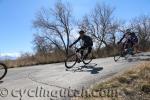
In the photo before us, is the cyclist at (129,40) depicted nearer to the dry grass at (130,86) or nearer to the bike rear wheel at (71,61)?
the bike rear wheel at (71,61)

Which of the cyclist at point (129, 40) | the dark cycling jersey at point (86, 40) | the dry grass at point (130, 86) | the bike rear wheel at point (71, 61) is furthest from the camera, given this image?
the cyclist at point (129, 40)

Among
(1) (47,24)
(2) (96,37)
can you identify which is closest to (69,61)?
(1) (47,24)

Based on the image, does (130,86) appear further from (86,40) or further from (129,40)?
(129,40)

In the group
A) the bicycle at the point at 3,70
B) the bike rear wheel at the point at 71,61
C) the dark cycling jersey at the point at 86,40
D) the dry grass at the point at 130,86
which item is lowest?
the dry grass at the point at 130,86

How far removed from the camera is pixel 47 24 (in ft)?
177

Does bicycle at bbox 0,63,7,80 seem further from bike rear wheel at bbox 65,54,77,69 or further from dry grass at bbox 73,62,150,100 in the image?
dry grass at bbox 73,62,150,100

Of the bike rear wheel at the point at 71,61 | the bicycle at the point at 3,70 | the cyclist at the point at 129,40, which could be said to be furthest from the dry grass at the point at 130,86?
the cyclist at the point at 129,40

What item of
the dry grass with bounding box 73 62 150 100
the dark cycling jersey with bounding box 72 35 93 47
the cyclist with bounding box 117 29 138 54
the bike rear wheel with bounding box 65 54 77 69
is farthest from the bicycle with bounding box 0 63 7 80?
the cyclist with bounding box 117 29 138 54

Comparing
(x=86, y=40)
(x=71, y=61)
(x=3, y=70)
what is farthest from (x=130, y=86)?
(x=71, y=61)

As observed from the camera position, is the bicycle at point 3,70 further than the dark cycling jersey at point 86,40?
No

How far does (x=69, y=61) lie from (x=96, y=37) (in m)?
42.1

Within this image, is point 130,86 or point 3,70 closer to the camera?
point 130,86

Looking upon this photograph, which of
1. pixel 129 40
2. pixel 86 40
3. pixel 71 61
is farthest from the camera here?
pixel 129 40

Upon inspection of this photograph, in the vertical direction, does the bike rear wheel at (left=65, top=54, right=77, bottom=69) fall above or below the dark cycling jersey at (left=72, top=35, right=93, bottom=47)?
below
